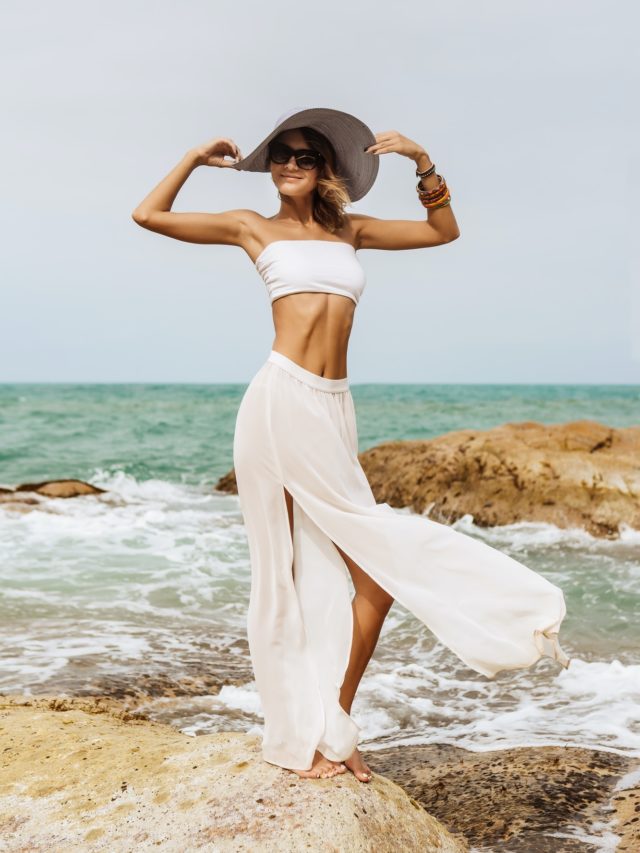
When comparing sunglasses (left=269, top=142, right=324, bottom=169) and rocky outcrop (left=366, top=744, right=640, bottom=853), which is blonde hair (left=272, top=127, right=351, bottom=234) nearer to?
sunglasses (left=269, top=142, right=324, bottom=169)

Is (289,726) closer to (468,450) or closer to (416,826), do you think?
(416,826)

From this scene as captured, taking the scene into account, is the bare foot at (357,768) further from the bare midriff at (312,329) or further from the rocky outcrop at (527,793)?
the bare midriff at (312,329)

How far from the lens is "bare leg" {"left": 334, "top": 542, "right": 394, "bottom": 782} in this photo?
3566 mm

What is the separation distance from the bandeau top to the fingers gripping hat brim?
33 centimetres

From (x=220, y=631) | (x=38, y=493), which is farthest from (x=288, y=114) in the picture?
(x=38, y=493)

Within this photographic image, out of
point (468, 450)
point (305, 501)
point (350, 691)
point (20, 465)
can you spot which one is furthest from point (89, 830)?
point (20, 465)

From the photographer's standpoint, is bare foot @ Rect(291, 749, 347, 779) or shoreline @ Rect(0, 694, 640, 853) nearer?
bare foot @ Rect(291, 749, 347, 779)

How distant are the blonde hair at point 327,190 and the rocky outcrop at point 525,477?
369 inches

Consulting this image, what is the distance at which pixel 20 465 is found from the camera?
26547 mm

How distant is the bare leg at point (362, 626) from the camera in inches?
140

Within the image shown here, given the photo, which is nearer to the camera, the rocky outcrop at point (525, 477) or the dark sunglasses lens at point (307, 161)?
the dark sunglasses lens at point (307, 161)

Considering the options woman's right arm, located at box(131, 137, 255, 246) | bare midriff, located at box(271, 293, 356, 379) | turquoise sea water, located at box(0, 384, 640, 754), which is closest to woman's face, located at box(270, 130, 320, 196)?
woman's right arm, located at box(131, 137, 255, 246)

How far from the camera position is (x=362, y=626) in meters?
3.57

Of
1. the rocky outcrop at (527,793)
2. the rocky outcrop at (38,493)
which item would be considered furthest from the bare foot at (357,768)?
the rocky outcrop at (38,493)
